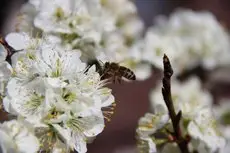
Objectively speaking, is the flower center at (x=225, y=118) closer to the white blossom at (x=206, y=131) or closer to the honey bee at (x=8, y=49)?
the white blossom at (x=206, y=131)

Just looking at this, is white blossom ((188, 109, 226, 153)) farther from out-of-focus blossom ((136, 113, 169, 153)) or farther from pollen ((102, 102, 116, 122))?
pollen ((102, 102, 116, 122))

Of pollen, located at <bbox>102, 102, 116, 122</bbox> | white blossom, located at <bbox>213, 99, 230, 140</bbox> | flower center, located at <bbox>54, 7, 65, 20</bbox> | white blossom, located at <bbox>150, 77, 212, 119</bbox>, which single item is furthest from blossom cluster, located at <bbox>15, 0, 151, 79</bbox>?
white blossom, located at <bbox>213, 99, 230, 140</bbox>

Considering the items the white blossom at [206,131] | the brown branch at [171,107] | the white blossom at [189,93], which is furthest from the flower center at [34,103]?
the white blossom at [189,93]

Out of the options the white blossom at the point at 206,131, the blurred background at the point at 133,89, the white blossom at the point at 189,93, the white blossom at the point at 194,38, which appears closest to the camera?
the white blossom at the point at 206,131

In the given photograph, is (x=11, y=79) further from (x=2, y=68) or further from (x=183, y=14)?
(x=183, y=14)

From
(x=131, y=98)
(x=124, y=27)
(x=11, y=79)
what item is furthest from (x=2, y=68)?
(x=131, y=98)

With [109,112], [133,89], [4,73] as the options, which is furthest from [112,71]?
[133,89]

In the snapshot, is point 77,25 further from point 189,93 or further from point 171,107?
point 189,93

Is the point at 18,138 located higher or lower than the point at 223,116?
lower
